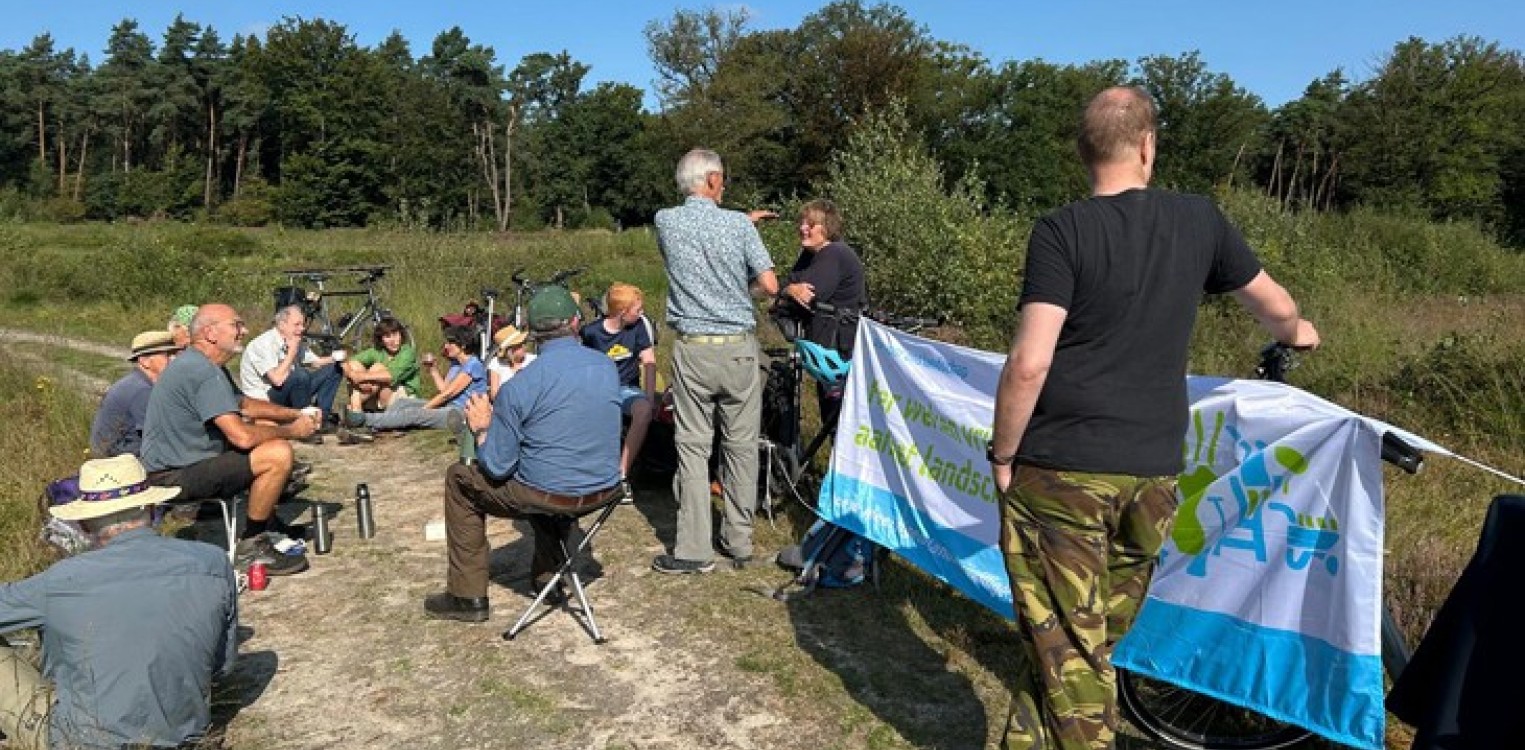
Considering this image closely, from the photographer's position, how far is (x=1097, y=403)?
2680mm

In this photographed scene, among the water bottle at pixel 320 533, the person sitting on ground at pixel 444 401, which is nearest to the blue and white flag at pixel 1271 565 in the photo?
the water bottle at pixel 320 533

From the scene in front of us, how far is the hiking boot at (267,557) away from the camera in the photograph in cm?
557

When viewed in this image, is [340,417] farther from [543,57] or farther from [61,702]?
[543,57]

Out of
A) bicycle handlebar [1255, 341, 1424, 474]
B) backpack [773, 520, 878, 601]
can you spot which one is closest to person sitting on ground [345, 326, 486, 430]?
backpack [773, 520, 878, 601]

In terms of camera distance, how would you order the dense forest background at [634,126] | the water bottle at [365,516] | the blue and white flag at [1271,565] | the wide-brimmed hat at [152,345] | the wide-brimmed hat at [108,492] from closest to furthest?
the blue and white flag at [1271,565] < the wide-brimmed hat at [108,492] < the wide-brimmed hat at [152,345] < the water bottle at [365,516] < the dense forest background at [634,126]

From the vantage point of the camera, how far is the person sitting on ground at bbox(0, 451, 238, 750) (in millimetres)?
3189

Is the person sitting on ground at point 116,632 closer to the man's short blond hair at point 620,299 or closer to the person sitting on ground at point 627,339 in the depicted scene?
the person sitting on ground at point 627,339

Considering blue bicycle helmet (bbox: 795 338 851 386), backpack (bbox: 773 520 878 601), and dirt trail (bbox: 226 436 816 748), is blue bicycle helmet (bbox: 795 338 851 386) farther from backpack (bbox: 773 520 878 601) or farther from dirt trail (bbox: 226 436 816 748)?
dirt trail (bbox: 226 436 816 748)

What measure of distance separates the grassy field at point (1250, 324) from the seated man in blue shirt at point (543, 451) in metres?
1.15

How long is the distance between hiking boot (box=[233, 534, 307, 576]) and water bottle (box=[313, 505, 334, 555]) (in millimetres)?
246

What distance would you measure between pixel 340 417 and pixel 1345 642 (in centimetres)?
854

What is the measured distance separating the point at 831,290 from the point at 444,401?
451cm

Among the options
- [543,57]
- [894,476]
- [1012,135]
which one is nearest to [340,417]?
[894,476]

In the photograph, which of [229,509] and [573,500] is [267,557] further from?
[573,500]
